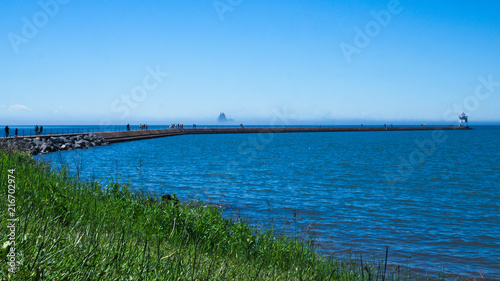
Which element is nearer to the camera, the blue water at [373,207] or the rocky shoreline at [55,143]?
the blue water at [373,207]

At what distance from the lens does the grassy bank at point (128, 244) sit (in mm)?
3670

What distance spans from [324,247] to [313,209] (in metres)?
6.63

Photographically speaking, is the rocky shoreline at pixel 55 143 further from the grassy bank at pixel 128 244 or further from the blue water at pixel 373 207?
the grassy bank at pixel 128 244

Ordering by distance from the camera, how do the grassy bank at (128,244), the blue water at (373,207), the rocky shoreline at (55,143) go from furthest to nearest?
the rocky shoreline at (55,143)
the blue water at (373,207)
the grassy bank at (128,244)

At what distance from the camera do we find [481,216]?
818 inches

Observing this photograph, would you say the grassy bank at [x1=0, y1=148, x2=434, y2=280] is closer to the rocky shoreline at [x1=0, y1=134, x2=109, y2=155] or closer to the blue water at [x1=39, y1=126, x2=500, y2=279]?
the blue water at [x1=39, y1=126, x2=500, y2=279]

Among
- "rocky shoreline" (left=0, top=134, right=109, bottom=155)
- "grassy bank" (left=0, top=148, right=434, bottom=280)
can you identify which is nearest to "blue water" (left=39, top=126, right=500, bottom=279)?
"grassy bank" (left=0, top=148, right=434, bottom=280)

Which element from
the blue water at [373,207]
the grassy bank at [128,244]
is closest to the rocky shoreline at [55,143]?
the blue water at [373,207]

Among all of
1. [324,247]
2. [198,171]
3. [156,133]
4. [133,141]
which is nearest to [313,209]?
[324,247]

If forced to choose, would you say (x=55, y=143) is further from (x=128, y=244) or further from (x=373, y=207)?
(x=128, y=244)

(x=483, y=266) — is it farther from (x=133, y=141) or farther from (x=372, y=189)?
(x=133, y=141)

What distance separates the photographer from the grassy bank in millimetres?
3670

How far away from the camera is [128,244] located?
5902 millimetres

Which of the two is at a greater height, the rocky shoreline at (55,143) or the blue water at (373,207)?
the rocky shoreline at (55,143)
